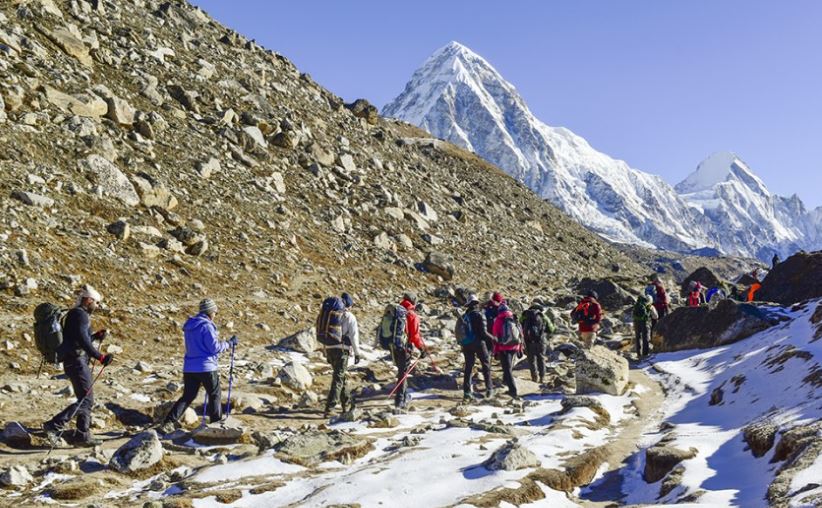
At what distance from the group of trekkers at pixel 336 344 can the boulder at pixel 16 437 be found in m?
0.29

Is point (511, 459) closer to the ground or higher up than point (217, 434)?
closer to the ground

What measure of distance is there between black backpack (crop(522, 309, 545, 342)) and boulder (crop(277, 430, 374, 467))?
8.09 m

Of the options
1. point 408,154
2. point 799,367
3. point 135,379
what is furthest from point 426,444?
point 408,154

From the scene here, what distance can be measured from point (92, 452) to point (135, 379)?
13.6 feet

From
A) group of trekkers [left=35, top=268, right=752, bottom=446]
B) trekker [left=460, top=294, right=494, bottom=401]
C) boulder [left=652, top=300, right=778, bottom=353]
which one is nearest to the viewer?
group of trekkers [left=35, top=268, right=752, bottom=446]

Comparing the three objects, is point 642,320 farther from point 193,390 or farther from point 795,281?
point 193,390

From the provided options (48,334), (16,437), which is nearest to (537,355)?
(48,334)

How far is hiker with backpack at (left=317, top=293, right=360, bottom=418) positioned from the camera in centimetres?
1236

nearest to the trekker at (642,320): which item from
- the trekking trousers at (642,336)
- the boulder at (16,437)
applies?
the trekking trousers at (642,336)

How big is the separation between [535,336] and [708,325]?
6981mm

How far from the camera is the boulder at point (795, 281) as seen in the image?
81.7 feet

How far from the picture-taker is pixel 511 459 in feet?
27.9

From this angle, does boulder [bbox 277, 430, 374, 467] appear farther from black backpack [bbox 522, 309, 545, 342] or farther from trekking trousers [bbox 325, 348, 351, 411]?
black backpack [bbox 522, 309, 545, 342]

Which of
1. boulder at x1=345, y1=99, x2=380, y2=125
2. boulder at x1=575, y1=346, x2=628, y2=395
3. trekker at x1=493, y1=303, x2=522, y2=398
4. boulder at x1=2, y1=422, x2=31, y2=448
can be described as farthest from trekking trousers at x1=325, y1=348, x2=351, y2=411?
boulder at x1=345, y1=99, x2=380, y2=125
